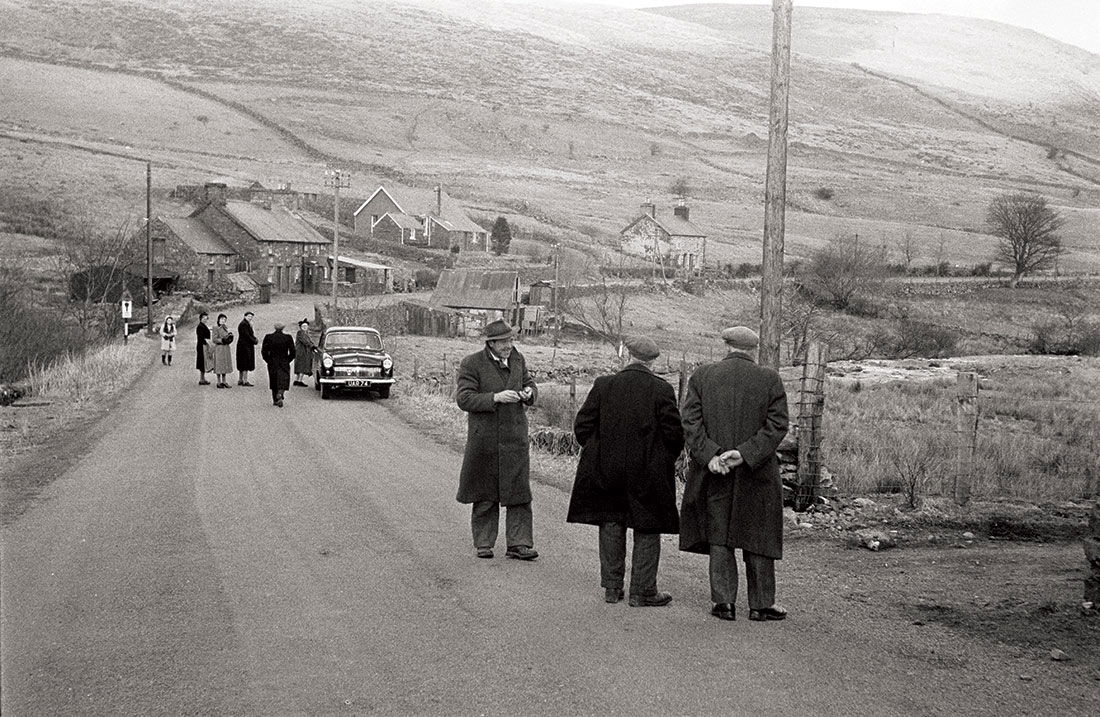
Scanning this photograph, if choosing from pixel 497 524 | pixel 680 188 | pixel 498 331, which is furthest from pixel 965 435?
pixel 680 188

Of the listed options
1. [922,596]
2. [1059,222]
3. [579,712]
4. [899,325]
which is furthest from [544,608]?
[1059,222]

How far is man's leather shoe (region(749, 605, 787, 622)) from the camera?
26.1 feet

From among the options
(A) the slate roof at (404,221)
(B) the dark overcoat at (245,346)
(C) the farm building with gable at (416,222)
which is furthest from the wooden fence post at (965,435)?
(A) the slate roof at (404,221)

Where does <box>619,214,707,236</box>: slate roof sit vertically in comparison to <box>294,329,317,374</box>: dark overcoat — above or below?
above

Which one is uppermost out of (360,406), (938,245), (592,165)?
(592,165)

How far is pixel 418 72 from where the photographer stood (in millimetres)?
176875

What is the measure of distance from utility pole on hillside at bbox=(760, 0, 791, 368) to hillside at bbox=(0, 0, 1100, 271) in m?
79.2

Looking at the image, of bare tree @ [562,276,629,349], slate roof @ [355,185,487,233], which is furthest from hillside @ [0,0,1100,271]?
bare tree @ [562,276,629,349]

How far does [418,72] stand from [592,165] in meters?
50.2

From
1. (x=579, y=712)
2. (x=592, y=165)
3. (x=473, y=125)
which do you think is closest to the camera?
(x=579, y=712)

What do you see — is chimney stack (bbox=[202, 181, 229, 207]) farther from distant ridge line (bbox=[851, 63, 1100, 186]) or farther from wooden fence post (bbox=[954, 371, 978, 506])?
distant ridge line (bbox=[851, 63, 1100, 186])

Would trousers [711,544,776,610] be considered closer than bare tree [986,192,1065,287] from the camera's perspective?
Yes

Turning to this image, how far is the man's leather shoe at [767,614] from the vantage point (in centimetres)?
796

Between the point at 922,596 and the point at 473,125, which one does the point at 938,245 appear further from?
the point at 922,596
